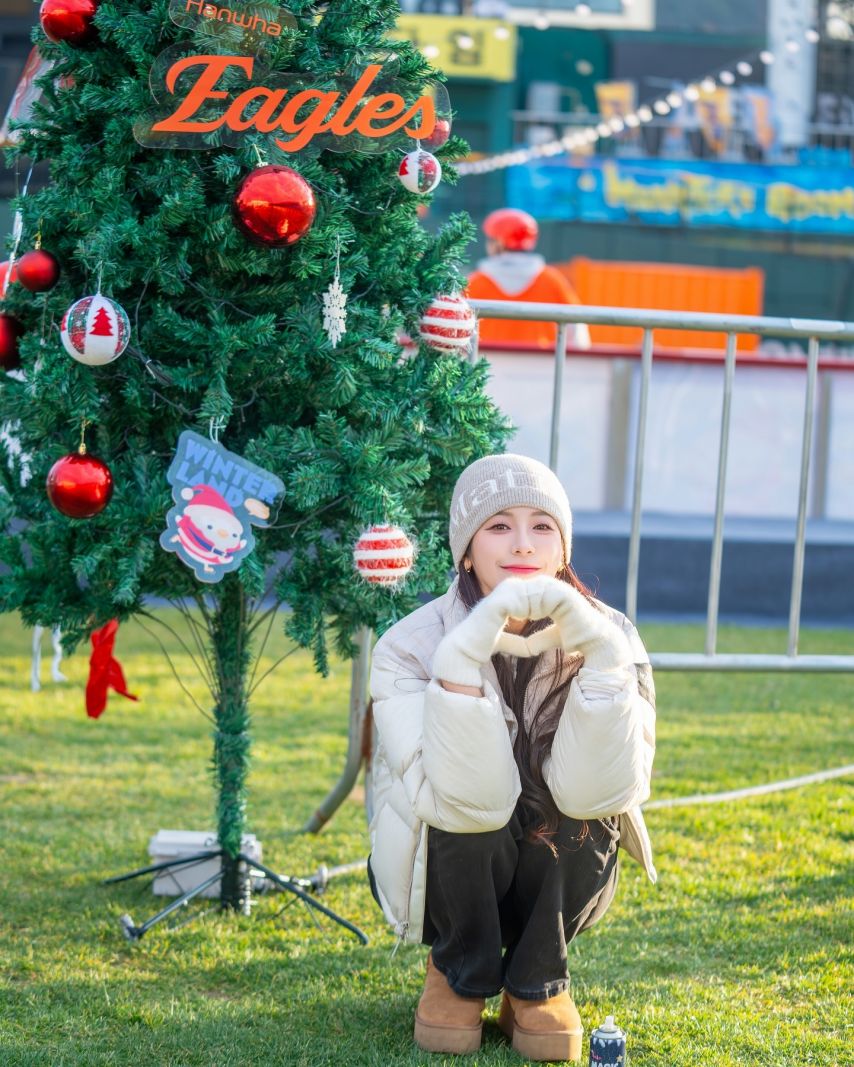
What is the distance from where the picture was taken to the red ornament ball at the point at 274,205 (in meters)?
2.48

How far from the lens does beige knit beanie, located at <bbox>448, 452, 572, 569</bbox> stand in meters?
2.37

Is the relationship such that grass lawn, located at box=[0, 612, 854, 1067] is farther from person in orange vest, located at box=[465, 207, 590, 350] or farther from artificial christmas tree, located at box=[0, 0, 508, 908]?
person in orange vest, located at box=[465, 207, 590, 350]

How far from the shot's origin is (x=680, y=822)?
3.88 metres

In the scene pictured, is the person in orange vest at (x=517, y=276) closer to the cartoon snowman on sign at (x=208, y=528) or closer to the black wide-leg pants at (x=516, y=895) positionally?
the cartoon snowman on sign at (x=208, y=528)

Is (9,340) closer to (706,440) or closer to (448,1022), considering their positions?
(448,1022)

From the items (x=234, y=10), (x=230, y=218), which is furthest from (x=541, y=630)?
(x=234, y=10)

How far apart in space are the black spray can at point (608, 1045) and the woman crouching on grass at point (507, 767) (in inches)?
7.5

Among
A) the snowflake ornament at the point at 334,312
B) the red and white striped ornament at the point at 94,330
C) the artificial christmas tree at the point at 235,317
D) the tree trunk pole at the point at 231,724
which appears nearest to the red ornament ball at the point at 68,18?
the artificial christmas tree at the point at 235,317

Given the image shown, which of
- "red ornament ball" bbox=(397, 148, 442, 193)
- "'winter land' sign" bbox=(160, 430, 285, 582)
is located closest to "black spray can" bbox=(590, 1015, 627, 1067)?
"'winter land' sign" bbox=(160, 430, 285, 582)

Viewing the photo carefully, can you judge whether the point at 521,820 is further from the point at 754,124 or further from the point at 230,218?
the point at 754,124

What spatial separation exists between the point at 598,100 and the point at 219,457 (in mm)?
20865

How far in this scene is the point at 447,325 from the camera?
9.20 ft

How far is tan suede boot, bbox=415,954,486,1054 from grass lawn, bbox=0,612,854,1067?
0.03 metres

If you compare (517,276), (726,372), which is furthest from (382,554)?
(517,276)
